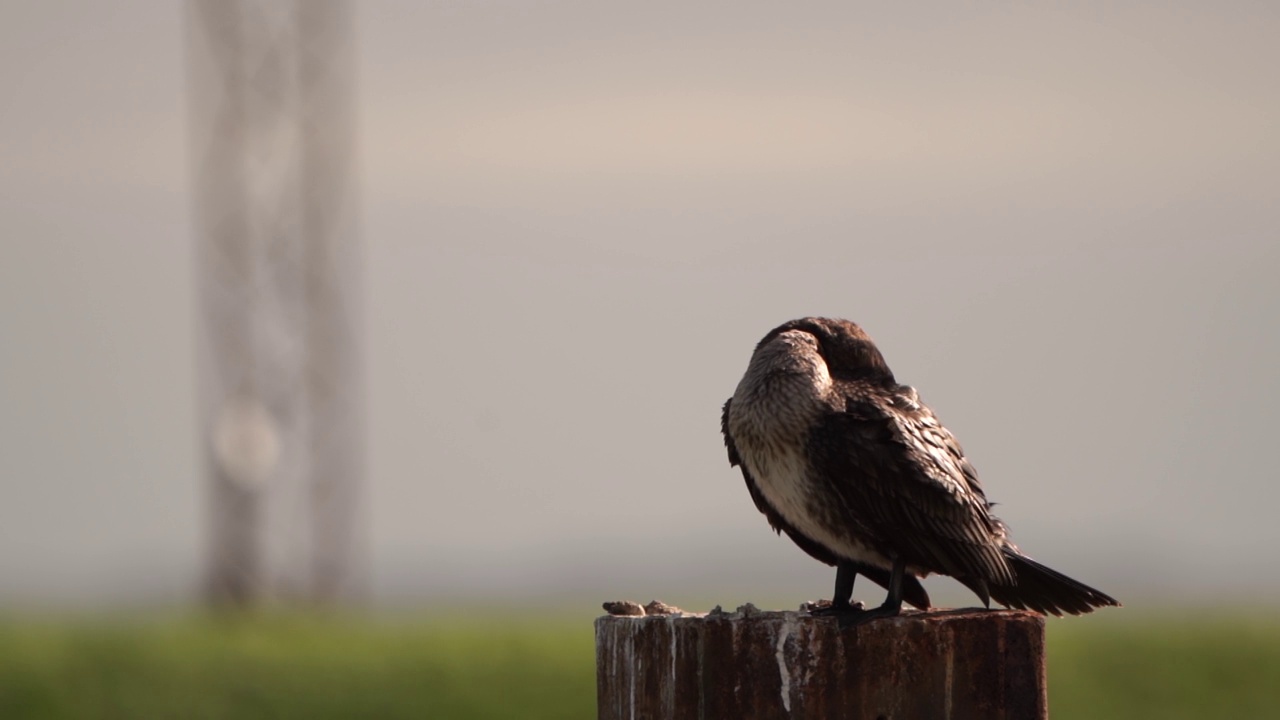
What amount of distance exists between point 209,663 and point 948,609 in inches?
477

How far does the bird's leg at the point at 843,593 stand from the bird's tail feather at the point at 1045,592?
407 mm

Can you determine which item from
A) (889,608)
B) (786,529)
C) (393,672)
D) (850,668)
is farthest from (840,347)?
(393,672)

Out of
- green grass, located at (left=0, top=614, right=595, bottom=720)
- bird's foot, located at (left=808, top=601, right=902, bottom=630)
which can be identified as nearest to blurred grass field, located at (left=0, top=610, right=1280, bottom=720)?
green grass, located at (left=0, top=614, right=595, bottom=720)

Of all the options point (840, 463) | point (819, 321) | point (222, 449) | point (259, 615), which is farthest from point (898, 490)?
point (222, 449)

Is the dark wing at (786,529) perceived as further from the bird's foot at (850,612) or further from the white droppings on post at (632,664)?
the white droppings on post at (632,664)

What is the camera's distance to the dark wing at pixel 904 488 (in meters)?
5.05

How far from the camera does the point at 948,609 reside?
4.89 m

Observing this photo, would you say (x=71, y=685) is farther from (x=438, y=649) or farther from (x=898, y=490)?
(x=898, y=490)

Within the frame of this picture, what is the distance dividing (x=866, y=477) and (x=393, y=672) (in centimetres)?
1172

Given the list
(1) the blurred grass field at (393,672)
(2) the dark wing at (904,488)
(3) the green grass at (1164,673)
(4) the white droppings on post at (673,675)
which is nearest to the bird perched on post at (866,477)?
(2) the dark wing at (904,488)

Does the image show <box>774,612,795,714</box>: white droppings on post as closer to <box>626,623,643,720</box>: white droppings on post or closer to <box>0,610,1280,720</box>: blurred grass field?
<box>626,623,643,720</box>: white droppings on post

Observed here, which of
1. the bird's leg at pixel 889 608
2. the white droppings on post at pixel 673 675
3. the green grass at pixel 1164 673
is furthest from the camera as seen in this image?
the green grass at pixel 1164 673

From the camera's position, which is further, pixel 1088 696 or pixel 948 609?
pixel 1088 696

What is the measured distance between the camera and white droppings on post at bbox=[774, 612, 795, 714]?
4.43 meters
